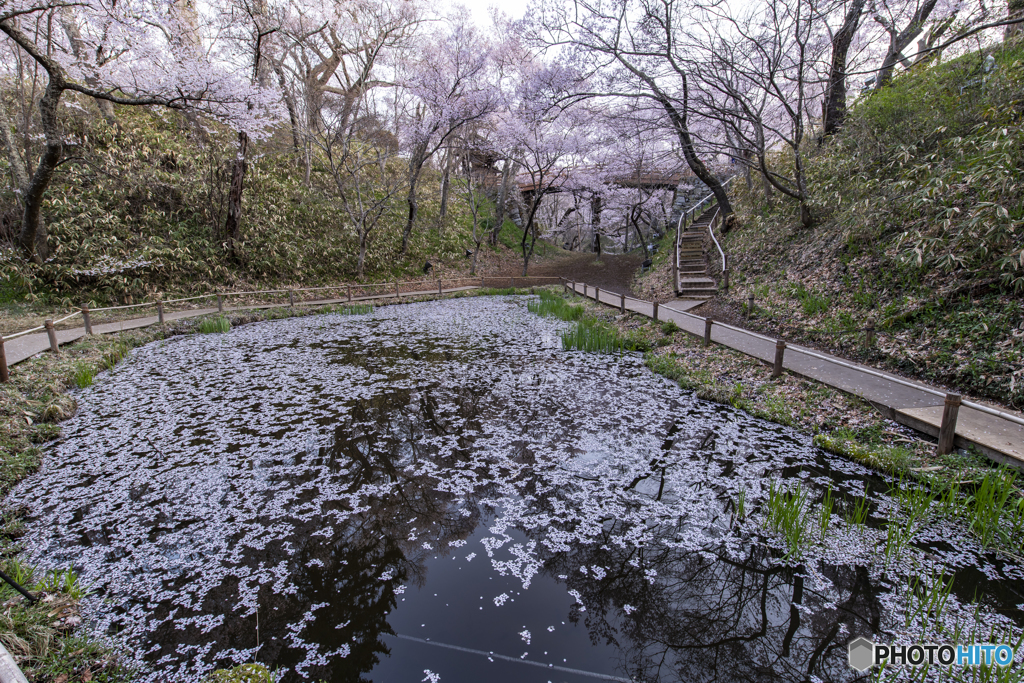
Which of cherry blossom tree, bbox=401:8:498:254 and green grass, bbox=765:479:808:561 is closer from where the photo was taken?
green grass, bbox=765:479:808:561

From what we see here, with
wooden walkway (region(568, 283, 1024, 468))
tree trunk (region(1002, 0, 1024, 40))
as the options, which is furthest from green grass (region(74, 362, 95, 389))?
tree trunk (region(1002, 0, 1024, 40))

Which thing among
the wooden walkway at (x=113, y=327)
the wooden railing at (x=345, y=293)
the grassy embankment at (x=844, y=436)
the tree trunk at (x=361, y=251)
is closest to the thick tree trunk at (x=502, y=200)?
the wooden railing at (x=345, y=293)

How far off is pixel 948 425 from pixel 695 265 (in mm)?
10839

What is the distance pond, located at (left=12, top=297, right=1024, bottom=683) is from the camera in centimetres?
246

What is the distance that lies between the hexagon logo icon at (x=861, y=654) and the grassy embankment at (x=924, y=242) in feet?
13.5

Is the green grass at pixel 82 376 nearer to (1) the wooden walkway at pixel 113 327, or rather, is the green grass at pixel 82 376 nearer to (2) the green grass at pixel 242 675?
(1) the wooden walkway at pixel 113 327

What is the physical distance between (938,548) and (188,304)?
16.8 metres

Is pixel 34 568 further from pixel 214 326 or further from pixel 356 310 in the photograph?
pixel 356 310

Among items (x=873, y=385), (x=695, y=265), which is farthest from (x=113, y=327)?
(x=695, y=265)

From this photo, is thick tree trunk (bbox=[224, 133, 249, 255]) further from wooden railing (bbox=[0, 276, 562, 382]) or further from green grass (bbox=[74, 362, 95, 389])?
green grass (bbox=[74, 362, 95, 389])

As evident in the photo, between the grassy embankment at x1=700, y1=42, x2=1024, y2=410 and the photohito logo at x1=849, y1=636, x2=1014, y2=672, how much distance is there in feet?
12.2

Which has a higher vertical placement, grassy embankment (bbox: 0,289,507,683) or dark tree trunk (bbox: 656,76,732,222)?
dark tree trunk (bbox: 656,76,732,222)

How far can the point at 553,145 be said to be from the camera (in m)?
19.6

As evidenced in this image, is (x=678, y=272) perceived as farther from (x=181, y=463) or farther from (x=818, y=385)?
(x=181, y=463)
